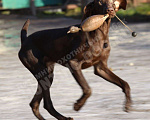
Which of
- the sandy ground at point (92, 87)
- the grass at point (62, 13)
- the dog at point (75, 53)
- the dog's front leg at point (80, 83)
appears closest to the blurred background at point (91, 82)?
the sandy ground at point (92, 87)

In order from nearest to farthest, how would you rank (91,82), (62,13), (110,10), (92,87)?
(110,10) < (92,87) < (91,82) < (62,13)

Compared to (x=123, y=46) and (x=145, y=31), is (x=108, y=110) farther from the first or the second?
(x=145, y=31)

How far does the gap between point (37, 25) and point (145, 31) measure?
5.03 metres

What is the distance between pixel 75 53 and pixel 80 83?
369mm

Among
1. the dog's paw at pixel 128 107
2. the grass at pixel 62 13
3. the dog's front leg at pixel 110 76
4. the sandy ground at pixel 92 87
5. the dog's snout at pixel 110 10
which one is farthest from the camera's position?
the grass at pixel 62 13

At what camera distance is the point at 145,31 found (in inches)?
615

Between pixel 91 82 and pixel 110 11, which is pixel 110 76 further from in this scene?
pixel 91 82

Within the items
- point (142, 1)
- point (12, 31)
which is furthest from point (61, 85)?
point (142, 1)

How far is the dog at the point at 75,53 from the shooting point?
5242 mm

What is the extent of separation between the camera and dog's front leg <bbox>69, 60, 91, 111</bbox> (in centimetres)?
512

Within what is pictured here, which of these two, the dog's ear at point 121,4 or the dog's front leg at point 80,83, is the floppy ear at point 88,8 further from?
the dog's front leg at point 80,83

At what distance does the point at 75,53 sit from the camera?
5277 millimetres

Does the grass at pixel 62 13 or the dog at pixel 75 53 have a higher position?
the dog at pixel 75 53

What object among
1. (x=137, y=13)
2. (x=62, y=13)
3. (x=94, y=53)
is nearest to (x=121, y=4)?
(x=94, y=53)
